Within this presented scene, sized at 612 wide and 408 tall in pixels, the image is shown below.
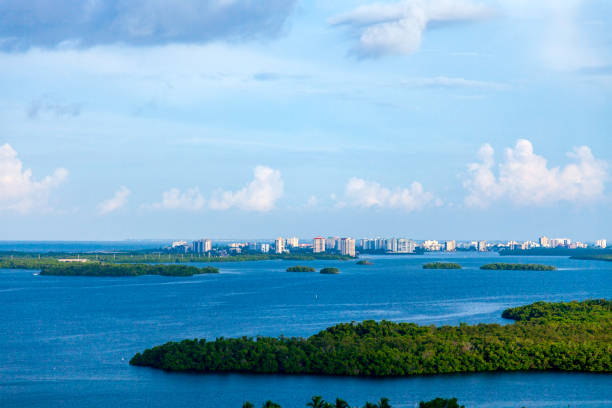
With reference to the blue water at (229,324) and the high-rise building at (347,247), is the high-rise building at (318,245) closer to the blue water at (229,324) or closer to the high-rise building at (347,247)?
the high-rise building at (347,247)

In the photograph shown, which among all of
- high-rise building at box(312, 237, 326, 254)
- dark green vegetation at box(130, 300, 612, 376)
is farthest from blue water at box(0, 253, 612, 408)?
high-rise building at box(312, 237, 326, 254)

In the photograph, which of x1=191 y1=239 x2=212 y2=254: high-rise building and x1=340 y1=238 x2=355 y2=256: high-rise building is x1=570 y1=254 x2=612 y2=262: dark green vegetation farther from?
x1=191 y1=239 x2=212 y2=254: high-rise building

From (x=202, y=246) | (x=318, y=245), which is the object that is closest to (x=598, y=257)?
(x=318, y=245)

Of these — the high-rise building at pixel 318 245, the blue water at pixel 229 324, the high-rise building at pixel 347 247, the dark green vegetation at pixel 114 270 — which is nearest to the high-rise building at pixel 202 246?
the high-rise building at pixel 318 245

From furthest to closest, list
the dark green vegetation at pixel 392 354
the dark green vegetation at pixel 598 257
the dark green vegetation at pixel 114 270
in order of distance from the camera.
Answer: the dark green vegetation at pixel 598 257, the dark green vegetation at pixel 114 270, the dark green vegetation at pixel 392 354

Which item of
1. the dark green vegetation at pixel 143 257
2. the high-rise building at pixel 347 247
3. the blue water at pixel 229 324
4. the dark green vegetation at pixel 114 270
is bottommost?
the blue water at pixel 229 324

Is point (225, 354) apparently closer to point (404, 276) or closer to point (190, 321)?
point (190, 321)
